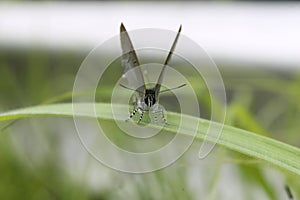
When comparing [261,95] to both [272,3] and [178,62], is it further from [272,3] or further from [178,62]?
[272,3]

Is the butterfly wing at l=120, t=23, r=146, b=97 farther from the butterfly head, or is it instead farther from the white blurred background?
the white blurred background

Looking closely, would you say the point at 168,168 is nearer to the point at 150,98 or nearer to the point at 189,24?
the point at 150,98

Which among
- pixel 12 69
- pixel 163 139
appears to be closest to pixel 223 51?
pixel 12 69

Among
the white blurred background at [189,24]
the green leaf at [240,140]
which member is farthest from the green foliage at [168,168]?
the white blurred background at [189,24]

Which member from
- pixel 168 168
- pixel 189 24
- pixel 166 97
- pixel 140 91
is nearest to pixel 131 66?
pixel 140 91

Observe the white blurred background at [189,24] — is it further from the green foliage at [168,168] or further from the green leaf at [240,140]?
the green leaf at [240,140]

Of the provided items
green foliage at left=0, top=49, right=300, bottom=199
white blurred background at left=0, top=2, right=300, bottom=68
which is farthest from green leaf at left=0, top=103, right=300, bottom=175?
white blurred background at left=0, top=2, right=300, bottom=68
